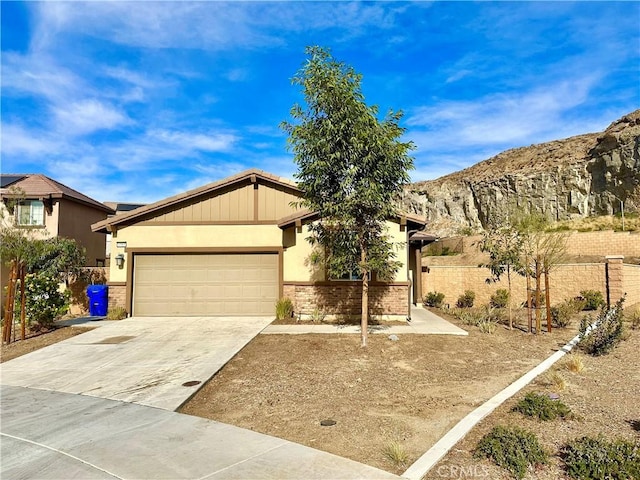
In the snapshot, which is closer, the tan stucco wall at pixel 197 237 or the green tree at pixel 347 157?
the green tree at pixel 347 157

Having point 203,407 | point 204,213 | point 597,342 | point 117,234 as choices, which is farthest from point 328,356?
point 117,234

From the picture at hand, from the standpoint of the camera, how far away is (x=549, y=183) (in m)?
48.1

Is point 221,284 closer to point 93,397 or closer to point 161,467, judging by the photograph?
point 93,397

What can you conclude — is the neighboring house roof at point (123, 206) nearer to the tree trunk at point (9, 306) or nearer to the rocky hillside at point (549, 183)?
the tree trunk at point (9, 306)

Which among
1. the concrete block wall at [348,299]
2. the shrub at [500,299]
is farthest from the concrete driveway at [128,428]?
the shrub at [500,299]

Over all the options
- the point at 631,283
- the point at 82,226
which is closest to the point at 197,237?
the point at 82,226

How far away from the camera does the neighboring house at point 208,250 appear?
50.5 feet

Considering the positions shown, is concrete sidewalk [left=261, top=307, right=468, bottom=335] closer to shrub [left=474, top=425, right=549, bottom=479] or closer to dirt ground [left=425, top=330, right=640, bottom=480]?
dirt ground [left=425, top=330, right=640, bottom=480]

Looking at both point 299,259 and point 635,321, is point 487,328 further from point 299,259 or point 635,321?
point 299,259

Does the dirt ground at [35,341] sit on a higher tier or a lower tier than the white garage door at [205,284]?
lower

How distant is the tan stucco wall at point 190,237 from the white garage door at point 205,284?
41 cm

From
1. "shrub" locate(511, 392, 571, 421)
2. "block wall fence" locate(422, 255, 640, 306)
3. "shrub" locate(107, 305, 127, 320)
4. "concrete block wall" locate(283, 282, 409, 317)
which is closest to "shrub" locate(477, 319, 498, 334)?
"concrete block wall" locate(283, 282, 409, 317)

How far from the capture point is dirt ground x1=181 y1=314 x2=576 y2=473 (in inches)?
207

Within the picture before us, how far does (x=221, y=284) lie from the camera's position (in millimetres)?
15547
